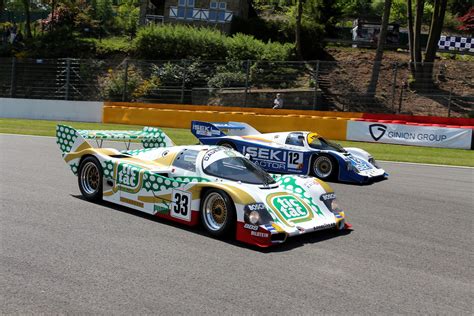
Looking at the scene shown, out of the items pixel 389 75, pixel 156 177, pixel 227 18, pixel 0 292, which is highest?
pixel 227 18

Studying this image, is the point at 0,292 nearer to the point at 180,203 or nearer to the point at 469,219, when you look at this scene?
the point at 180,203

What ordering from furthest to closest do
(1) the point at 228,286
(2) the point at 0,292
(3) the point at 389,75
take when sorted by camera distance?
(3) the point at 389,75, (1) the point at 228,286, (2) the point at 0,292

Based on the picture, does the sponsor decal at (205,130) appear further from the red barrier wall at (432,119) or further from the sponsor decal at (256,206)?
→ the red barrier wall at (432,119)

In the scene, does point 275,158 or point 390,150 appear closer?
point 275,158

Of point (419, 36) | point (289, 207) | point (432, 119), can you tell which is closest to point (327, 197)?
point (289, 207)

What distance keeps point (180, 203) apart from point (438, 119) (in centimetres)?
1656

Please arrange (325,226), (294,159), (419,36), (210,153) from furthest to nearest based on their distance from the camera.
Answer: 1. (419,36)
2. (294,159)
3. (210,153)
4. (325,226)

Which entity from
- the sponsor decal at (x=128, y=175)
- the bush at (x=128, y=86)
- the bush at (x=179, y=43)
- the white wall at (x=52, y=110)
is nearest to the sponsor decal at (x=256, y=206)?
the sponsor decal at (x=128, y=175)

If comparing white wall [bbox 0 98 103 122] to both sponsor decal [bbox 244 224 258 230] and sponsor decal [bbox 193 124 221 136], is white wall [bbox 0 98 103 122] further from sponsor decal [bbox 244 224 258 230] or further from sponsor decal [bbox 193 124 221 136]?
sponsor decal [bbox 244 224 258 230]

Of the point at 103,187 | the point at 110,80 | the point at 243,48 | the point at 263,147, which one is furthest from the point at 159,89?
the point at 103,187

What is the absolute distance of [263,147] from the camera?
12.9 m

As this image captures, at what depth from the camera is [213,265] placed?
580 cm

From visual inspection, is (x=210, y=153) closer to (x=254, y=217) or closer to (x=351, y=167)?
(x=254, y=217)

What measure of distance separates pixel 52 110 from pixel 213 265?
23.3 metres
